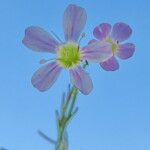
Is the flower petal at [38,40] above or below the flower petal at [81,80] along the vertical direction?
above

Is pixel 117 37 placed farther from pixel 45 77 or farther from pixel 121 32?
pixel 45 77

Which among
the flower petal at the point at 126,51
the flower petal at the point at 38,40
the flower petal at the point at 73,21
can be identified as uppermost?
the flower petal at the point at 126,51

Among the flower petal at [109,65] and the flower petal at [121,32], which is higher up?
the flower petal at [121,32]

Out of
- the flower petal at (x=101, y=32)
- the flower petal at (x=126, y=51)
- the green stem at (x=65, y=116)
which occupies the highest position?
the flower petal at (x=101, y=32)

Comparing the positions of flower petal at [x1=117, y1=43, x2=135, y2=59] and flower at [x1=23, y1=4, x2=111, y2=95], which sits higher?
flower petal at [x1=117, y1=43, x2=135, y2=59]

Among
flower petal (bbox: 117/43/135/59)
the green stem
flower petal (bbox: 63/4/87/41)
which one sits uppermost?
flower petal (bbox: 117/43/135/59)

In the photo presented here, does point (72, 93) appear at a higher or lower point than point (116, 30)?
lower
